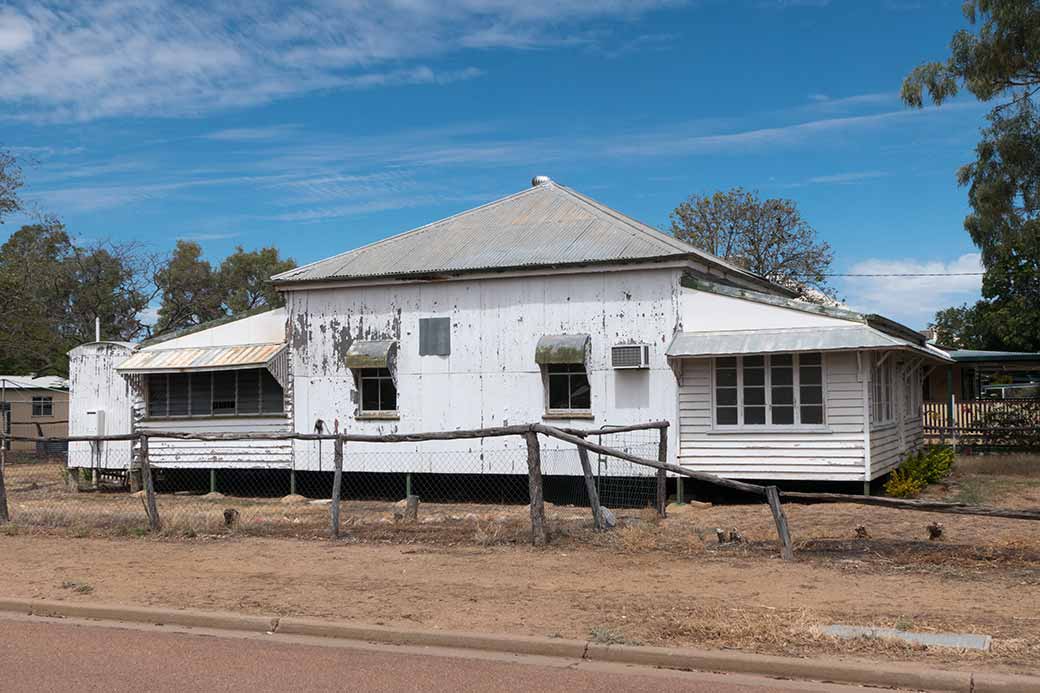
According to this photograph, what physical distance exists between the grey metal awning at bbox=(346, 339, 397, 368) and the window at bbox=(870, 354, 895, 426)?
323 inches

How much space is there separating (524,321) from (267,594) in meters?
9.42

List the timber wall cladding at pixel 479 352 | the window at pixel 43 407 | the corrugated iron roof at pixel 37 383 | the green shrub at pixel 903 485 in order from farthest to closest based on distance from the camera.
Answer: the window at pixel 43 407
the corrugated iron roof at pixel 37 383
the timber wall cladding at pixel 479 352
the green shrub at pixel 903 485

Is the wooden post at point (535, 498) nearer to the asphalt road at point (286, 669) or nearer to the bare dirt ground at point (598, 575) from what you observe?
the bare dirt ground at point (598, 575)

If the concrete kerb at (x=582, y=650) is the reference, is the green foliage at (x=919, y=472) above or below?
above

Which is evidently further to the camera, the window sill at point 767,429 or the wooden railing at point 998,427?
the wooden railing at point 998,427

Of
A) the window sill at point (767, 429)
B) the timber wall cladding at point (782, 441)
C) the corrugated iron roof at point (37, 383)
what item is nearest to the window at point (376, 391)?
the timber wall cladding at point (782, 441)

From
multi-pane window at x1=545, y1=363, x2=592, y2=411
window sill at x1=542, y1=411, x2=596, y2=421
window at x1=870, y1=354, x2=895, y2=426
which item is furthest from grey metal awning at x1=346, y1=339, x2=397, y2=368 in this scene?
window at x1=870, y1=354, x2=895, y2=426

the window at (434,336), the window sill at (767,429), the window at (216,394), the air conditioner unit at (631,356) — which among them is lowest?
the window sill at (767,429)

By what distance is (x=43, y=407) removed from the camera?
42.5 meters

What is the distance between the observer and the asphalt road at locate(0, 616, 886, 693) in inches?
257

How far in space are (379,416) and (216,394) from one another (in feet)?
13.4

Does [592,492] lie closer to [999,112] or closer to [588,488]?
[588,488]

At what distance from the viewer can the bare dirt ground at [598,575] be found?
7613 millimetres

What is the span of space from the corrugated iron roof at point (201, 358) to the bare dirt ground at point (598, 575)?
18.7ft
